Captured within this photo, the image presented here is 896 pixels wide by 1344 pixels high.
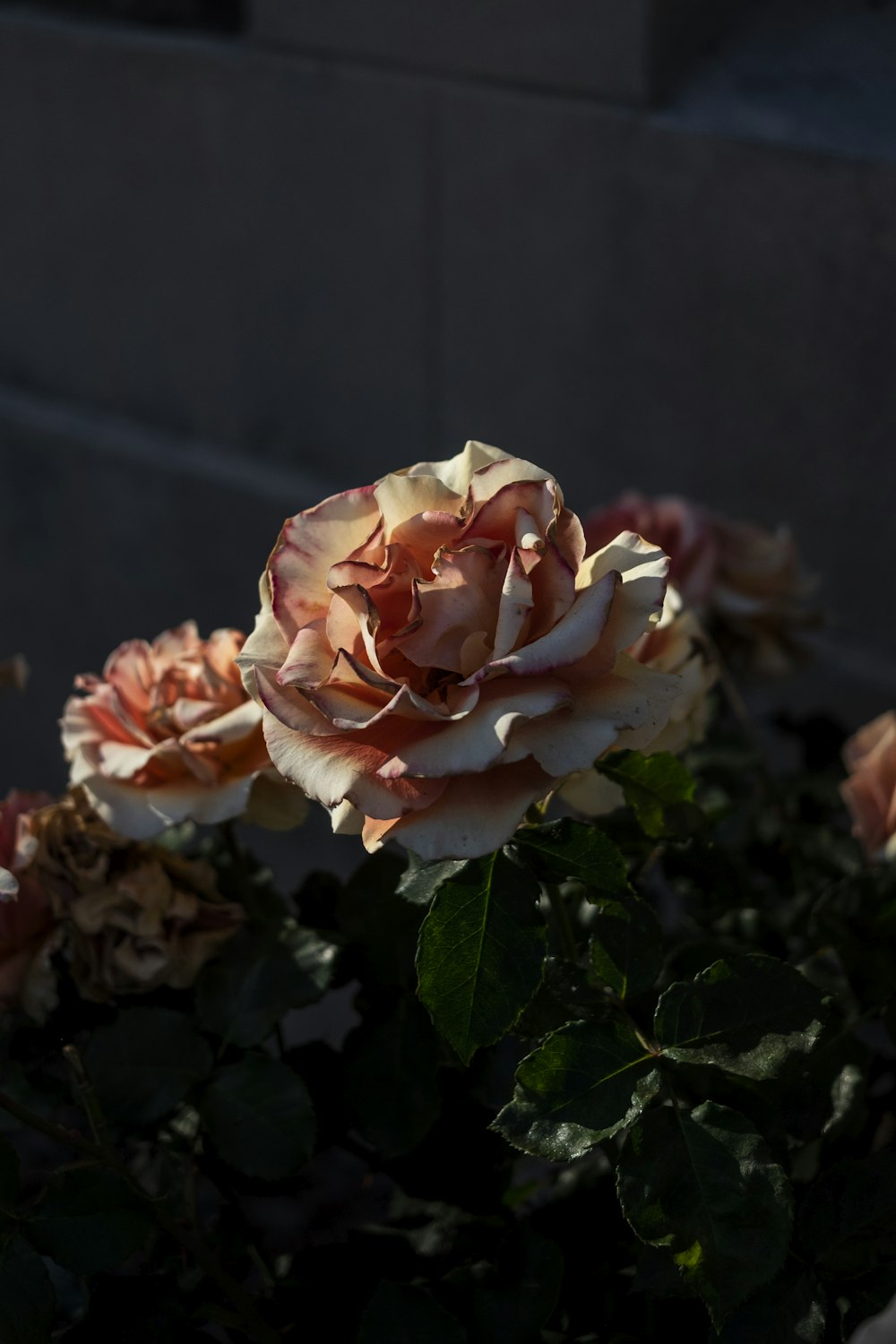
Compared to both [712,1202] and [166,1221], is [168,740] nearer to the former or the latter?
[166,1221]

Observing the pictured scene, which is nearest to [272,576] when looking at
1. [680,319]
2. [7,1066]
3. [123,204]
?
[7,1066]

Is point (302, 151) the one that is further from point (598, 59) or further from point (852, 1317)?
point (852, 1317)

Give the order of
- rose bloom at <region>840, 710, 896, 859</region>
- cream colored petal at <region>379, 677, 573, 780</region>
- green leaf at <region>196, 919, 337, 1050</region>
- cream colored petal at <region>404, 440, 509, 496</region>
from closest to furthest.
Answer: cream colored petal at <region>379, 677, 573, 780</region>, cream colored petal at <region>404, 440, 509, 496</region>, green leaf at <region>196, 919, 337, 1050</region>, rose bloom at <region>840, 710, 896, 859</region>

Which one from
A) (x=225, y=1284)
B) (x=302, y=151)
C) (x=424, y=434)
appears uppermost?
(x=302, y=151)

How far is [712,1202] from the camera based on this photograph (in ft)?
1.82

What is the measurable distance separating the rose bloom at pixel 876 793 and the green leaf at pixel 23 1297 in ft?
1.68

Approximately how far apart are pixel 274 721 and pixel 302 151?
4.66 ft

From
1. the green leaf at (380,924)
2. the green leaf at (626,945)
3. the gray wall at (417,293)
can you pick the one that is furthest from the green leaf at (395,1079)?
the gray wall at (417,293)

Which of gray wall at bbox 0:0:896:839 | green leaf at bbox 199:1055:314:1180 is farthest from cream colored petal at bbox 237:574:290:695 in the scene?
gray wall at bbox 0:0:896:839

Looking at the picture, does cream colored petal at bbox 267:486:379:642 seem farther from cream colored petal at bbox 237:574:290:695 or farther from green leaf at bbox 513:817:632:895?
green leaf at bbox 513:817:632:895

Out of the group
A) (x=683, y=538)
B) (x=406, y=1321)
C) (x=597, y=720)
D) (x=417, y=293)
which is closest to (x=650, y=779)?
(x=597, y=720)

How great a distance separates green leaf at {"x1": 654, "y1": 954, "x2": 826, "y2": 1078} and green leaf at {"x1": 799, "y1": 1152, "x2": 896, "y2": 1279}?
10cm

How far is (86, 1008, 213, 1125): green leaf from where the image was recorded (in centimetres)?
70

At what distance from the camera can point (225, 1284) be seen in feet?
2.19
